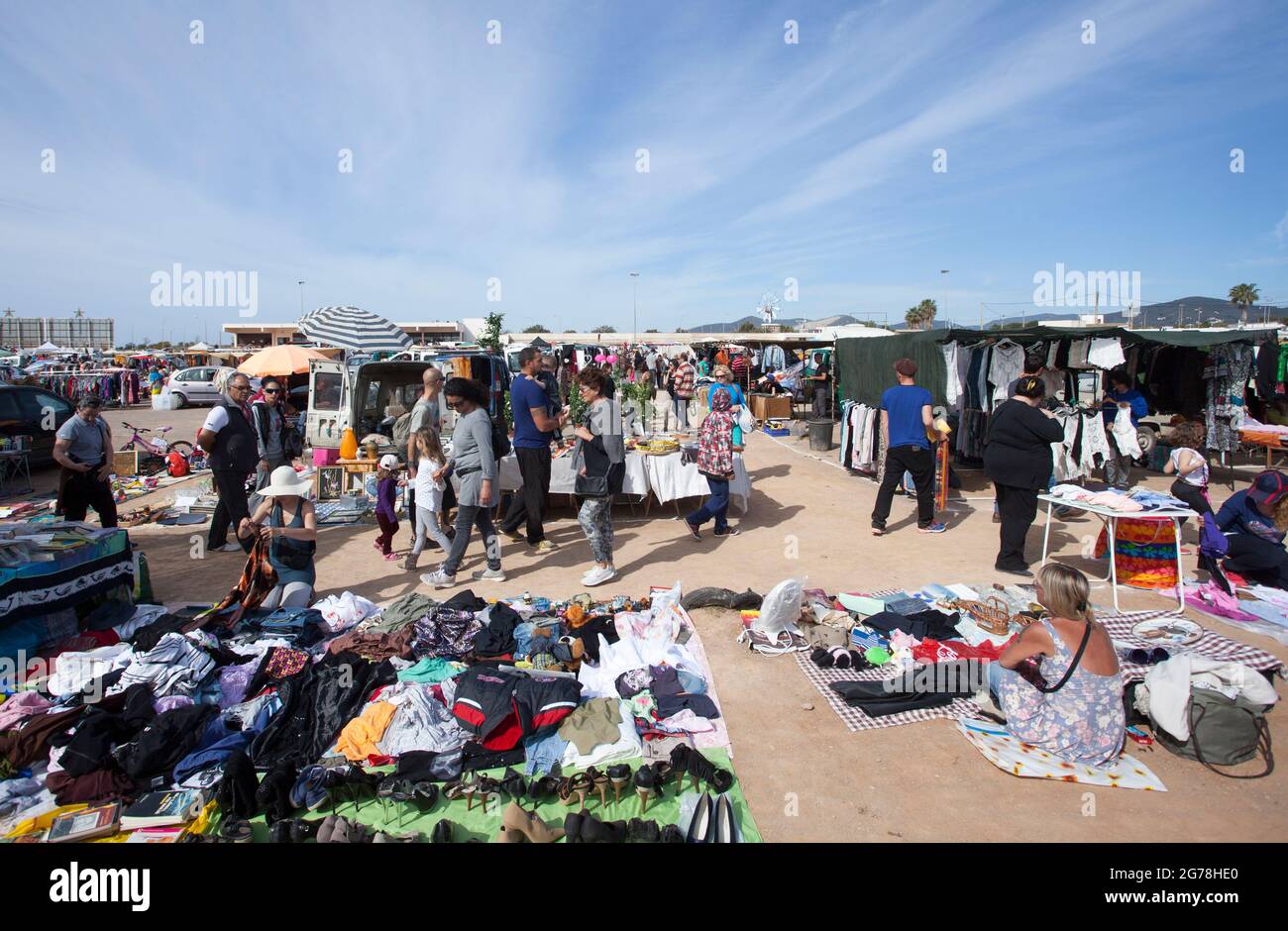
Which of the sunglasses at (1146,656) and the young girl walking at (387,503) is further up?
the young girl walking at (387,503)

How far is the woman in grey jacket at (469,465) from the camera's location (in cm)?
575

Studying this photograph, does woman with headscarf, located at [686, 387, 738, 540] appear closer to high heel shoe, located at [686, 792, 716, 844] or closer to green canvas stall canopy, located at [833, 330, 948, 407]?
green canvas stall canopy, located at [833, 330, 948, 407]

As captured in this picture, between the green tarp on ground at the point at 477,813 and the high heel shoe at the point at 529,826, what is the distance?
24cm

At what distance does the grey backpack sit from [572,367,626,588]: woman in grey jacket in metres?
3.99

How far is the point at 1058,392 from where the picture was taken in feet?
34.7

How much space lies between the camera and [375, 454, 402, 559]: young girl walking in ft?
22.2

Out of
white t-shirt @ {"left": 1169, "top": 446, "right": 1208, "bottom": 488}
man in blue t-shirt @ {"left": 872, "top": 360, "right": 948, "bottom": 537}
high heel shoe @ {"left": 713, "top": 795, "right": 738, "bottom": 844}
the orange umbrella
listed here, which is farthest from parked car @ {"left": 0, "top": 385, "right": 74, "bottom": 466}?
white t-shirt @ {"left": 1169, "top": 446, "right": 1208, "bottom": 488}

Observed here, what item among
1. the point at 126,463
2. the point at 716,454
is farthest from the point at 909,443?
the point at 126,463

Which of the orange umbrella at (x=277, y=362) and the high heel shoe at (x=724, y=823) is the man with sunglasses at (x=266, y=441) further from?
the high heel shoe at (x=724, y=823)

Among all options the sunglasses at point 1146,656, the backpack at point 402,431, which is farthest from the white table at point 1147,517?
the backpack at point 402,431

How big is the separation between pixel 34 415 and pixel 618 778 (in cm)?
1359

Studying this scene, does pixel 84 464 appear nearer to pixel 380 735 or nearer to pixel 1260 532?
pixel 380 735
